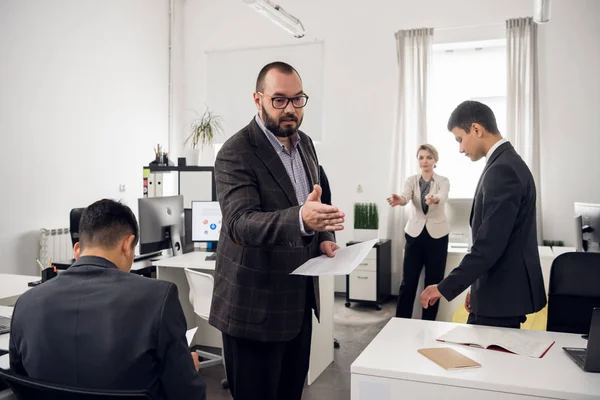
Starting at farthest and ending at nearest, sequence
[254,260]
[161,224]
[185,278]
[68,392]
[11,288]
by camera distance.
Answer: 1. [185,278]
2. [161,224]
3. [11,288]
4. [254,260]
5. [68,392]

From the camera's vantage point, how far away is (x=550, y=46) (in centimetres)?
584

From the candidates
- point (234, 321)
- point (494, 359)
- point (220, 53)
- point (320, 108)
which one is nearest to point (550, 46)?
point (320, 108)

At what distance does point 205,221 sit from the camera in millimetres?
4348

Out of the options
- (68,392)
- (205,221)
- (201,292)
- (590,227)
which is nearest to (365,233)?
(205,221)

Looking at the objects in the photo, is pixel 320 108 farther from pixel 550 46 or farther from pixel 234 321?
pixel 234 321

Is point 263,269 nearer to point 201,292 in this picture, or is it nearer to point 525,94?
point 201,292

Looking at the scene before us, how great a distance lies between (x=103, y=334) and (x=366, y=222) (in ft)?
16.2

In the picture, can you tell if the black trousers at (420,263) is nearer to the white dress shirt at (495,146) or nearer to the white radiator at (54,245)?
the white dress shirt at (495,146)

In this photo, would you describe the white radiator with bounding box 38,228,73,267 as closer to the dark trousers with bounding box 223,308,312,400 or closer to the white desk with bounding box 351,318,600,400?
the dark trousers with bounding box 223,308,312,400

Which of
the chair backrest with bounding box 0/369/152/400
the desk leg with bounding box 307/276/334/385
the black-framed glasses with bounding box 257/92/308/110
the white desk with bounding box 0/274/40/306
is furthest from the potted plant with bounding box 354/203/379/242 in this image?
the chair backrest with bounding box 0/369/152/400

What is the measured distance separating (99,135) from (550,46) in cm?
529

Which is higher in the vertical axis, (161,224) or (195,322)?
(161,224)

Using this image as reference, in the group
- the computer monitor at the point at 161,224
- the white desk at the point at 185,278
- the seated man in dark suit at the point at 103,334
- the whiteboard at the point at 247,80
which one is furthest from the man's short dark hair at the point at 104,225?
the whiteboard at the point at 247,80

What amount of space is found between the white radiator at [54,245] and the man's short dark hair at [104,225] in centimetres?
412
